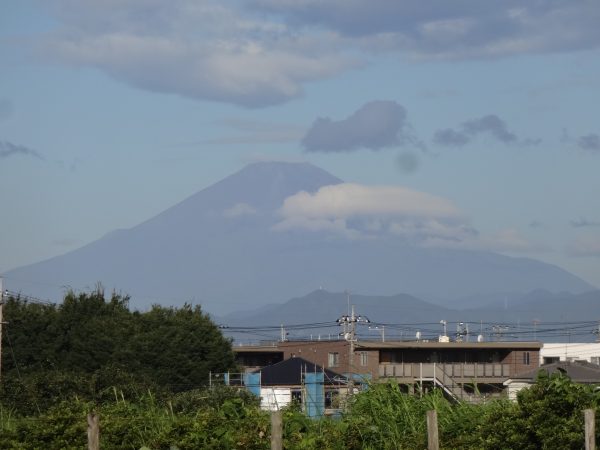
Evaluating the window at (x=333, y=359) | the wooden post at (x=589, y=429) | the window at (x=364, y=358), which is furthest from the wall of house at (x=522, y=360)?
the wooden post at (x=589, y=429)

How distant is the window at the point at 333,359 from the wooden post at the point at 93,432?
8528 cm

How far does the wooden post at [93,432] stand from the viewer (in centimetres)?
1652

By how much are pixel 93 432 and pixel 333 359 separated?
8680cm

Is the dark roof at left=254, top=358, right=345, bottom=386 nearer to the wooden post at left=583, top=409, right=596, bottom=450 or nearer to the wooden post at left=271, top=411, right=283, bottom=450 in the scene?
the wooden post at left=271, top=411, right=283, bottom=450

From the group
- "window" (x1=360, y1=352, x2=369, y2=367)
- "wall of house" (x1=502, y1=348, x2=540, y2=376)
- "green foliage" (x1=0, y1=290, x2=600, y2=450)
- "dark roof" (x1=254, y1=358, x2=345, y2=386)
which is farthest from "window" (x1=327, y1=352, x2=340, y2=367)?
"green foliage" (x1=0, y1=290, x2=600, y2=450)

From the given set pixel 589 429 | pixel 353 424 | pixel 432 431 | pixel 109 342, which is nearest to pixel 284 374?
pixel 109 342

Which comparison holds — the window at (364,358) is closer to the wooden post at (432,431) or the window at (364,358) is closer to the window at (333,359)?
the window at (333,359)

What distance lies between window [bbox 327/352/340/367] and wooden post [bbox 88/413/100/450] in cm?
8528

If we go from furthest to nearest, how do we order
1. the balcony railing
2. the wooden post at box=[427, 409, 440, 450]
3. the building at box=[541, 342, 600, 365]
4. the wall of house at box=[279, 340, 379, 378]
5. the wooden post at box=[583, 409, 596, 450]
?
1. the building at box=[541, 342, 600, 365]
2. the wall of house at box=[279, 340, 379, 378]
3. the balcony railing
4. the wooden post at box=[427, 409, 440, 450]
5. the wooden post at box=[583, 409, 596, 450]

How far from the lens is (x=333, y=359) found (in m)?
103

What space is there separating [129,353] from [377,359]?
27017mm

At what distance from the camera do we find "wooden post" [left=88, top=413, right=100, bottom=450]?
16516 mm

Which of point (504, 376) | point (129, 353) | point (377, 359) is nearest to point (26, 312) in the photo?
point (129, 353)

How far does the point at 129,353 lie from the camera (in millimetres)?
75000
